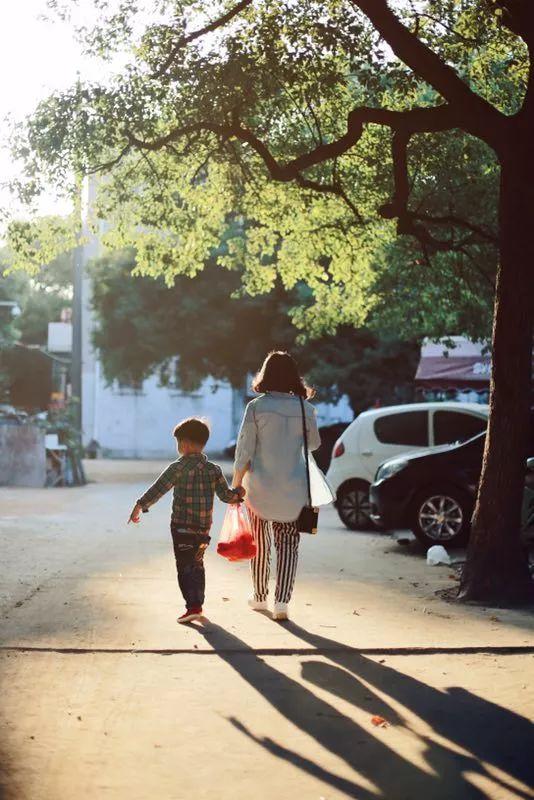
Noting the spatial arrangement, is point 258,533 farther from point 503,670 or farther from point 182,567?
point 503,670

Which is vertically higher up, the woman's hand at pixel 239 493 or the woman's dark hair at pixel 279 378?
the woman's dark hair at pixel 279 378

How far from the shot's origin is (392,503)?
592 inches

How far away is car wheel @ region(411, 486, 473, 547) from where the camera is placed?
576 inches

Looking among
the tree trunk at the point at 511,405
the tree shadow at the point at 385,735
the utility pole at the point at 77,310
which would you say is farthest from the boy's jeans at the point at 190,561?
the utility pole at the point at 77,310

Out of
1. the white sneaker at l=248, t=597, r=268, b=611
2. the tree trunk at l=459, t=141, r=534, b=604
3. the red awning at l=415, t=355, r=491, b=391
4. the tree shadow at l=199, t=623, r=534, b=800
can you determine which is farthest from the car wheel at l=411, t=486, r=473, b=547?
the red awning at l=415, t=355, r=491, b=391

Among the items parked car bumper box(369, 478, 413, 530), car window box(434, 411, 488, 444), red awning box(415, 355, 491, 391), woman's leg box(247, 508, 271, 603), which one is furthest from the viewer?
red awning box(415, 355, 491, 391)

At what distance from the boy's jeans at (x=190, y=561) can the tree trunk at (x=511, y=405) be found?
2.46 meters

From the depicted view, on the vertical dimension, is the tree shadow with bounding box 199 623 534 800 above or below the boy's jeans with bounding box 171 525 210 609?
below

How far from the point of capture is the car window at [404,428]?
17594mm

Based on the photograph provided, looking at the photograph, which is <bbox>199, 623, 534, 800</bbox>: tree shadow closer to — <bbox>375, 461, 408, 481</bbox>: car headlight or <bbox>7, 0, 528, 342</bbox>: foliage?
<bbox>7, 0, 528, 342</bbox>: foliage

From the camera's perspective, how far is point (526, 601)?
32.4 ft

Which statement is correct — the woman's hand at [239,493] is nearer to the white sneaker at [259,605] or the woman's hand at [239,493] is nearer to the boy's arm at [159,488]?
the boy's arm at [159,488]

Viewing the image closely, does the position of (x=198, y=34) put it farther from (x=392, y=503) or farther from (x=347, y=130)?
(x=392, y=503)

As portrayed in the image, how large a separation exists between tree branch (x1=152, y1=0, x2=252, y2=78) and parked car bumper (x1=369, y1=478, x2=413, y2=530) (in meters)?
5.32
